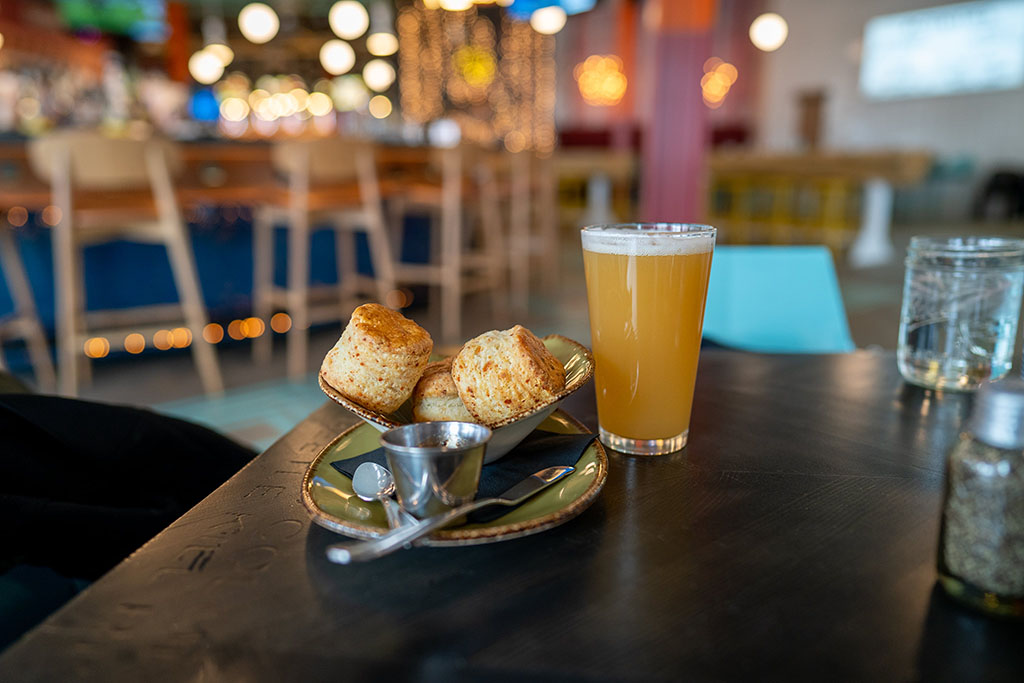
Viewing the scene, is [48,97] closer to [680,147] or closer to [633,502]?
[680,147]

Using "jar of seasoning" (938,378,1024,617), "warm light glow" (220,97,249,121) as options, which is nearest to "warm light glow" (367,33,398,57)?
"warm light glow" (220,97,249,121)

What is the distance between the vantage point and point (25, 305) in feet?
10.9

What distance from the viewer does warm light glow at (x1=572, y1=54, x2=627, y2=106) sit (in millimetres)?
12650

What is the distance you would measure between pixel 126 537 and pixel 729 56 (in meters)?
14.3

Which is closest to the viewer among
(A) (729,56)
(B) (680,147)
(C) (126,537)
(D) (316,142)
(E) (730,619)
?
(E) (730,619)

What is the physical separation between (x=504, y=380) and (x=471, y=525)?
0.44 feet

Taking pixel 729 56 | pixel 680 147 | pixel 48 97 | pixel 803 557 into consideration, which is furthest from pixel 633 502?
pixel 729 56

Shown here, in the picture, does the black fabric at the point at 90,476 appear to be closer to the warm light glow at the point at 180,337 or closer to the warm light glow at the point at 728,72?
the warm light glow at the point at 180,337

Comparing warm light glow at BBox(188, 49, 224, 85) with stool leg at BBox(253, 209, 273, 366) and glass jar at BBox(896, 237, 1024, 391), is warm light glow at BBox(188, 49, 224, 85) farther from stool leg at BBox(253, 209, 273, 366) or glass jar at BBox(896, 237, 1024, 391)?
glass jar at BBox(896, 237, 1024, 391)

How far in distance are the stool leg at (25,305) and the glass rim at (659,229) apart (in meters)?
3.30

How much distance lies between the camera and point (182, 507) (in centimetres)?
93

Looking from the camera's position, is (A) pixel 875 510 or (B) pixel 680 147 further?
(B) pixel 680 147

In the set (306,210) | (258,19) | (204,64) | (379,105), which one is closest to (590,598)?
(306,210)

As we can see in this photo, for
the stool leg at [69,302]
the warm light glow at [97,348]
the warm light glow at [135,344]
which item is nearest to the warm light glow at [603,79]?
the warm light glow at [135,344]
